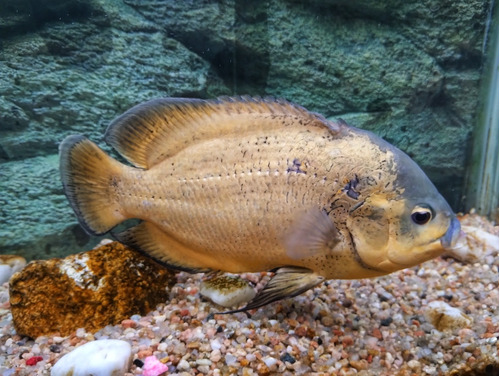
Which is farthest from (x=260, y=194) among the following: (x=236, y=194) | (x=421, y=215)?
(x=421, y=215)

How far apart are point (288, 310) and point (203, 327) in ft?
1.69

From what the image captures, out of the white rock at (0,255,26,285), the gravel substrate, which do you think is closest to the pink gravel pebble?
the gravel substrate

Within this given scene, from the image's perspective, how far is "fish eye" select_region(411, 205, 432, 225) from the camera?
193 cm

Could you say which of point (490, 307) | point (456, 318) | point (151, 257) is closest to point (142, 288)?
point (151, 257)

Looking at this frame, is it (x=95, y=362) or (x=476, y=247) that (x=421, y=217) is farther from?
(x=476, y=247)

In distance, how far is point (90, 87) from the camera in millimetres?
3176

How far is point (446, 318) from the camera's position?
2562mm

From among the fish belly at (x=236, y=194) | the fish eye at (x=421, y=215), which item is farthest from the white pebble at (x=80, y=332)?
the fish eye at (x=421, y=215)

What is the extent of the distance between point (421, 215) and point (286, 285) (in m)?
0.71

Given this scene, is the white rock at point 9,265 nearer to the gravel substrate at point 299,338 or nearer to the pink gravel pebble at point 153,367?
the gravel substrate at point 299,338

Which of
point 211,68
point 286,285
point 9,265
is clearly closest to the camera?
point 286,285

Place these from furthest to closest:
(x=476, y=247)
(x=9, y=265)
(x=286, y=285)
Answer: (x=476, y=247) < (x=9, y=265) < (x=286, y=285)

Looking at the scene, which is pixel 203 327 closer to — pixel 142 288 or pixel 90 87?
pixel 142 288

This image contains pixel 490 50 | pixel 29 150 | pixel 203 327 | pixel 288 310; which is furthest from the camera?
pixel 490 50
